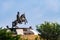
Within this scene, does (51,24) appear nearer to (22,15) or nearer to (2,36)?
(22,15)

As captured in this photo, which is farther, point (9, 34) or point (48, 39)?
point (48, 39)

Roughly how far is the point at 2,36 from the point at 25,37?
992 cm

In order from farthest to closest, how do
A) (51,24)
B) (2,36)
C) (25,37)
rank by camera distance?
1. (51,24)
2. (25,37)
3. (2,36)

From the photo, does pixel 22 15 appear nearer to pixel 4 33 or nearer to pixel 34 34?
pixel 34 34

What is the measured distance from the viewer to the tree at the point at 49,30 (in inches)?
2366

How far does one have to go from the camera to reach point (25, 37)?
59031mm

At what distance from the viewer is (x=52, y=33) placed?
60250 millimetres

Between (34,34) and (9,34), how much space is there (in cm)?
1235

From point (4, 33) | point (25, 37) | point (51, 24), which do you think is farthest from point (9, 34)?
point (51, 24)

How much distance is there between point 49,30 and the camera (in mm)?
60812

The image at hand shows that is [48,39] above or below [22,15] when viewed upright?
below

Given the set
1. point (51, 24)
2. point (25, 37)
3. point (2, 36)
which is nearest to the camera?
point (2, 36)

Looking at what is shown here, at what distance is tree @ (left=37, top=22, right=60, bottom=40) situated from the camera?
197 ft

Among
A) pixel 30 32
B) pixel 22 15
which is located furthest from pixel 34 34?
pixel 22 15
